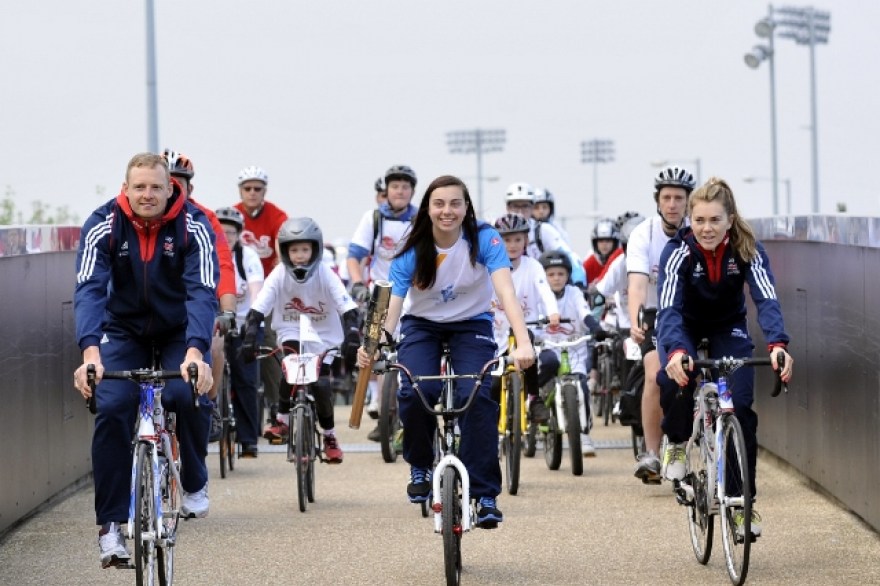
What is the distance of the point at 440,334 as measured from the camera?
33.0 ft

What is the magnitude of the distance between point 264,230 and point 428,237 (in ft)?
28.0

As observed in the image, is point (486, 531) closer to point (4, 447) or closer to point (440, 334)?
point (440, 334)

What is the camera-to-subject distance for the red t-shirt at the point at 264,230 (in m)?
18.2

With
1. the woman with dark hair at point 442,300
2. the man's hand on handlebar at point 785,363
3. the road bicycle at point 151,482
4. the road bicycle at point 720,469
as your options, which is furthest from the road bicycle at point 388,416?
the road bicycle at point 151,482

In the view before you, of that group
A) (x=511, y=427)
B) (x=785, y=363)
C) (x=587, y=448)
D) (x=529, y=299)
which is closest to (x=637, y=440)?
(x=587, y=448)

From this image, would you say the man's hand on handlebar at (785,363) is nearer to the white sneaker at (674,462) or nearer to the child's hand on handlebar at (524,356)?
the child's hand on handlebar at (524,356)

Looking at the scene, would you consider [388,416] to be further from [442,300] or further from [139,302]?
[139,302]

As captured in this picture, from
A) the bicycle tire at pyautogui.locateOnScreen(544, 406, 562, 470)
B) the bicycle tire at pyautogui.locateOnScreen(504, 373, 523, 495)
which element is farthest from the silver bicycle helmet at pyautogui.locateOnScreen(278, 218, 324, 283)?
the bicycle tire at pyautogui.locateOnScreen(544, 406, 562, 470)

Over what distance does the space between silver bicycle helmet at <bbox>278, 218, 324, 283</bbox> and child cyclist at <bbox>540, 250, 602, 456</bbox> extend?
207 centimetres

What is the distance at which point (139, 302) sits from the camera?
919 cm

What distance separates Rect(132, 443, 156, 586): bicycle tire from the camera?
8258mm

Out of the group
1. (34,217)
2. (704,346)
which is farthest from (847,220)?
(34,217)

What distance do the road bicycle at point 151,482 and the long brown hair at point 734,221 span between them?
2766 mm

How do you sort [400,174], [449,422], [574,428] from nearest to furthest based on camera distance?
1. [449,422]
2. [574,428]
3. [400,174]
